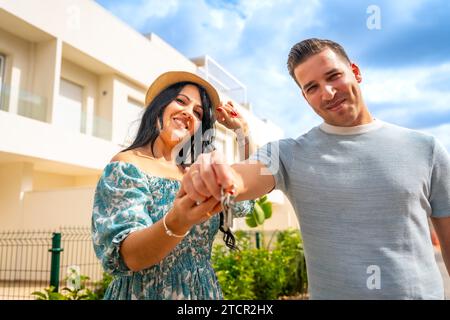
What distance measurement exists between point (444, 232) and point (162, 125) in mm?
1146

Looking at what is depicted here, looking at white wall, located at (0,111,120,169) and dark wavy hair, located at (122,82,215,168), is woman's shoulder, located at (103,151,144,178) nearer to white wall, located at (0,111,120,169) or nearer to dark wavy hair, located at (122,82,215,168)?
dark wavy hair, located at (122,82,215,168)

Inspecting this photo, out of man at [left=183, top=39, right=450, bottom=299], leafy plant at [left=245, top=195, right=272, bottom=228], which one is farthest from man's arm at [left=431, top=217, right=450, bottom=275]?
leafy plant at [left=245, top=195, right=272, bottom=228]

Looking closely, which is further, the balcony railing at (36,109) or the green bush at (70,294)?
the balcony railing at (36,109)

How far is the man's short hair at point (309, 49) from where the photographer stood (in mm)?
1382

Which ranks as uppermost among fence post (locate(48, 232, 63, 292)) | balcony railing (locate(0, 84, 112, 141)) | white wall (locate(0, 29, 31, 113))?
white wall (locate(0, 29, 31, 113))

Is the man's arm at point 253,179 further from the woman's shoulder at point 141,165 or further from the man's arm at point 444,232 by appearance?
the man's arm at point 444,232

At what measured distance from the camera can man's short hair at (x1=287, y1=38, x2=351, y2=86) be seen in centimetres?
138

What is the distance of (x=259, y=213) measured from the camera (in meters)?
7.23

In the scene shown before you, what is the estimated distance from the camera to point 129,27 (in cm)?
1249

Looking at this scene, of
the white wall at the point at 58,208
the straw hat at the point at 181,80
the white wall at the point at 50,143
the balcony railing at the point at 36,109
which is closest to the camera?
the straw hat at the point at 181,80

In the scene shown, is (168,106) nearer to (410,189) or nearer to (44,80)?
(410,189)

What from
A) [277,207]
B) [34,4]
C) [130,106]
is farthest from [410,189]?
[277,207]

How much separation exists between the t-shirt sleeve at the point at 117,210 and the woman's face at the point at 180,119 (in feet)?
0.84

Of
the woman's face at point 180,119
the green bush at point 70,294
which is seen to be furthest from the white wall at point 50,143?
the woman's face at point 180,119
